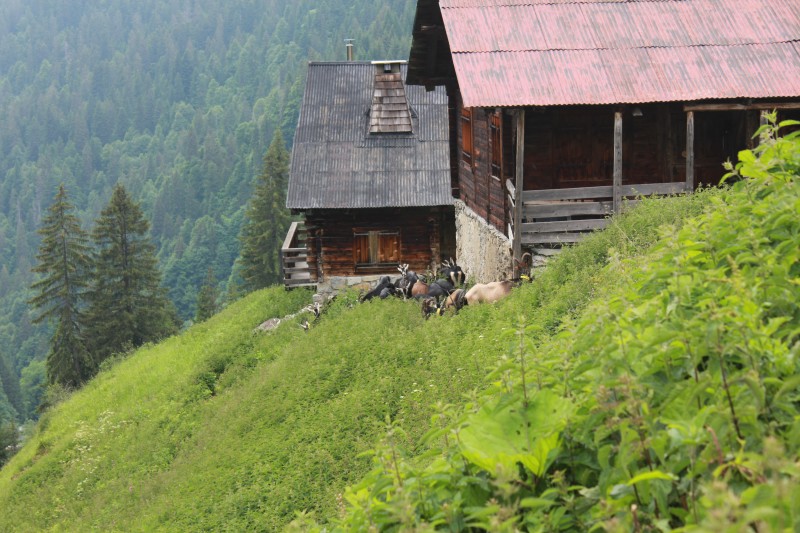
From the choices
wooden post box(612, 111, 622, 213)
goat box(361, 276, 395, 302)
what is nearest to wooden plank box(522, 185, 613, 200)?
wooden post box(612, 111, 622, 213)

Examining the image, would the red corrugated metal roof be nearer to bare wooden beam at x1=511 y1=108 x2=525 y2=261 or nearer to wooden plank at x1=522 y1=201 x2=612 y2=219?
bare wooden beam at x1=511 y1=108 x2=525 y2=261

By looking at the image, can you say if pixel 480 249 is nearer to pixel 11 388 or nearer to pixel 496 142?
pixel 496 142

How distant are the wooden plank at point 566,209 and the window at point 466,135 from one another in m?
6.27

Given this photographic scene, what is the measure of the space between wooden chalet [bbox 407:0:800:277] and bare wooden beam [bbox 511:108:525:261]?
0.10 ft

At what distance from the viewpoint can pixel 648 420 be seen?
4.07 m

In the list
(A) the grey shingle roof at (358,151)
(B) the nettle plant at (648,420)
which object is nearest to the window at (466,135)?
(A) the grey shingle roof at (358,151)

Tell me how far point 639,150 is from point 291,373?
27.0ft

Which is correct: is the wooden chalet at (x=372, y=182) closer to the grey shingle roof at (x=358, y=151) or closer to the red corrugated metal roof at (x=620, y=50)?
the grey shingle roof at (x=358, y=151)

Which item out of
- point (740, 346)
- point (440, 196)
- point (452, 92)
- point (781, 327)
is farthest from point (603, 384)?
point (440, 196)

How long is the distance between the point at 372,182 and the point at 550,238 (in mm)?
14015

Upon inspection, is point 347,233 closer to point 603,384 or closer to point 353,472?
point 353,472

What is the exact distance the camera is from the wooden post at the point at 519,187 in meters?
15.6

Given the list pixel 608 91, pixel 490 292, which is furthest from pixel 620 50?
pixel 490 292

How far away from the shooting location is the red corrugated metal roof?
15766 mm
